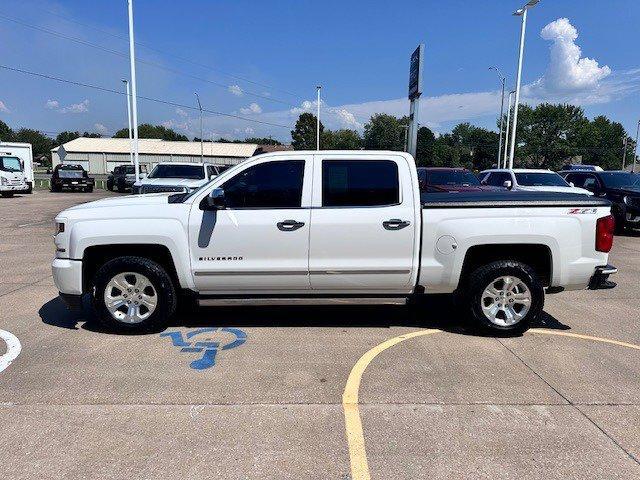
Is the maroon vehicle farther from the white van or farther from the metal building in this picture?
the metal building

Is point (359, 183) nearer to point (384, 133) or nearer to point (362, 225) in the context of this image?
point (362, 225)

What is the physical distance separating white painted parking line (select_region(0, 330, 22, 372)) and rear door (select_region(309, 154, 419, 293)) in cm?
292

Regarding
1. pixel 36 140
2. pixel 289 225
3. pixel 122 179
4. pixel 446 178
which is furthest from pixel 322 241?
pixel 36 140

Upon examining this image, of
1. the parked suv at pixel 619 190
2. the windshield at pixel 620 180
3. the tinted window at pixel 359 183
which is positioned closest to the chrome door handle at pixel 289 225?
the tinted window at pixel 359 183

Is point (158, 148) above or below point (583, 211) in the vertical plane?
above

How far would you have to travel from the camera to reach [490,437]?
317 cm

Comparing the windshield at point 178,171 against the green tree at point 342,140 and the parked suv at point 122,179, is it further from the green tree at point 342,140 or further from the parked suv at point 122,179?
the green tree at point 342,140

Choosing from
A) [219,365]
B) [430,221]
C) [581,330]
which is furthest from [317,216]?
[581,330]

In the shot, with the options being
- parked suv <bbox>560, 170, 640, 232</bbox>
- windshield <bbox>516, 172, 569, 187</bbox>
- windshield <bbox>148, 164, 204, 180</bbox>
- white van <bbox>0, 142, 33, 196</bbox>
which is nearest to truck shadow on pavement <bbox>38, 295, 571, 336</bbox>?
windshield <bbox>516, 172, 569, 187</bbox>

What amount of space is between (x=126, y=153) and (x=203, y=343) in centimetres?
8383

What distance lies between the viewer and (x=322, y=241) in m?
4.82

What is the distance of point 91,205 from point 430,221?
363 centimetres

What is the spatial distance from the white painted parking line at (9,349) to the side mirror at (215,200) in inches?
88.5

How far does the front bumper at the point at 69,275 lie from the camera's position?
191 inches
